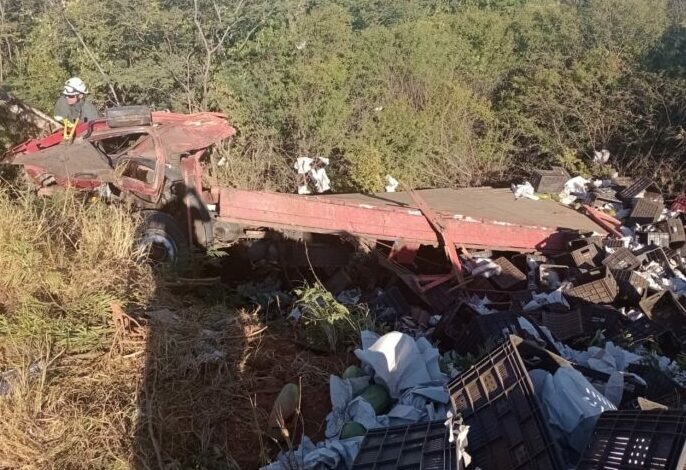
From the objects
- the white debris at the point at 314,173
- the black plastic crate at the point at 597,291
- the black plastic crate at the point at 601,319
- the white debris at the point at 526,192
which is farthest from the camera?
the white debris at the point at 314,173

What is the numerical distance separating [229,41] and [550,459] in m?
11.4

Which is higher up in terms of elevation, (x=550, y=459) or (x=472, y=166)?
(x=550, y=459)

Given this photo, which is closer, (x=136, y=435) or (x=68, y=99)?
(x=136, y=435)

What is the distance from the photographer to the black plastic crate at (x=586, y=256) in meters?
6.81

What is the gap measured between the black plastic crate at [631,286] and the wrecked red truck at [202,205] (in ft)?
3.97

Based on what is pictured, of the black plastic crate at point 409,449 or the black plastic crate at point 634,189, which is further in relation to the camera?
the black plastic crate at point 634,189

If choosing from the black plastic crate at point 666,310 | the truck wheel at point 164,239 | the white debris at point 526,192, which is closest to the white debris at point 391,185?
the white debris at point 526,192

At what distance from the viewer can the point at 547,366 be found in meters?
3.64

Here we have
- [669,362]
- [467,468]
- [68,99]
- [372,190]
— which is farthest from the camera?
[372,190]

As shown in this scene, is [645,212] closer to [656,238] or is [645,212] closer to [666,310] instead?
[656,238]

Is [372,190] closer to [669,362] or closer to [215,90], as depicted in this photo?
[215,90]

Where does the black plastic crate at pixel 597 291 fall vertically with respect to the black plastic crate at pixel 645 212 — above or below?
above

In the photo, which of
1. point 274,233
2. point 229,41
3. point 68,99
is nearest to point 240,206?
point 274,233

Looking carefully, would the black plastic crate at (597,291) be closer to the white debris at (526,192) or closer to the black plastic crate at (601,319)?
the black plastic crate at (601,319)
